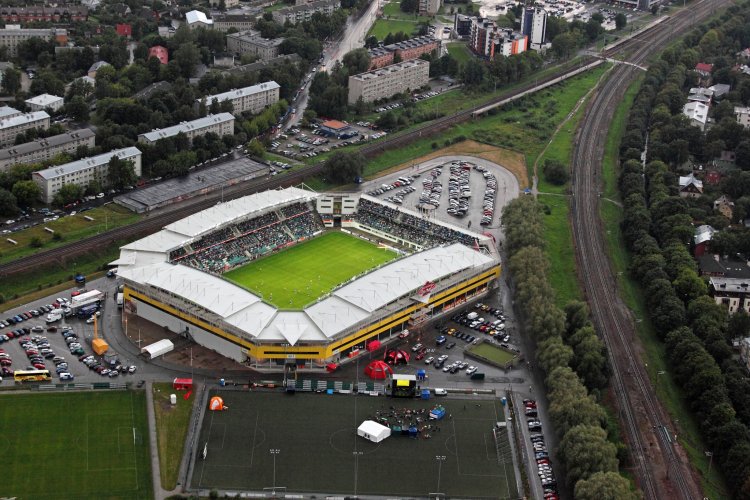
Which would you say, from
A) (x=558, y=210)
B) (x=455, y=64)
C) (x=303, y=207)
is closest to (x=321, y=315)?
(x=303, y=207)

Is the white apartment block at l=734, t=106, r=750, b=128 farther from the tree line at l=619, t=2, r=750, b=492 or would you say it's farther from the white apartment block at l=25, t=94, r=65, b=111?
the white apartment block at l=25, t=94, r=65, b=111

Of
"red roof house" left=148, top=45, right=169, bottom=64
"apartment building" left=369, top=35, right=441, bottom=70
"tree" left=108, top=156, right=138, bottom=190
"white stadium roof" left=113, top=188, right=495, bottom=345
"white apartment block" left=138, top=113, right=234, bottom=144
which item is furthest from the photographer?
"apartment building" left=369, top=35, right=441, bottom=70

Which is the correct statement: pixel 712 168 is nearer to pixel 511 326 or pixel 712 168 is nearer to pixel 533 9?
pixel 511 326

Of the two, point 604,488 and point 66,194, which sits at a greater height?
point 66,194

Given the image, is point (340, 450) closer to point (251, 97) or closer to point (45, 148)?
point (45, 148)

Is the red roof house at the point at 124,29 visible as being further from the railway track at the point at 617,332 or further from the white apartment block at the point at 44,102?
the railway track at the point at 617,332

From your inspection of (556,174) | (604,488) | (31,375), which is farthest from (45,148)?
(604,488)

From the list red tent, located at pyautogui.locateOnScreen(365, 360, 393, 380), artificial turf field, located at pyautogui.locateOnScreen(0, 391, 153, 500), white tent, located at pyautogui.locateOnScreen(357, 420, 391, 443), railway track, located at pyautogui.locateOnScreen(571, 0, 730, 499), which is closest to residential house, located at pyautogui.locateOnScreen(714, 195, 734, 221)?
railway track, located at pyautogui.locateOnScreen(571, 0, 730, 499)
